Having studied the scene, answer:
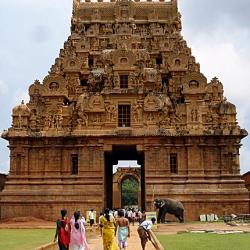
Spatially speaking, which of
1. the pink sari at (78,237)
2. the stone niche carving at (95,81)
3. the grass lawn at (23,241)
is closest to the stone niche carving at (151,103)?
the stone niche carving at (95,81)

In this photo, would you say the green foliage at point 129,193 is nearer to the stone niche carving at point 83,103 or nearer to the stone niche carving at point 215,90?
the stone niche carving at point 215,90

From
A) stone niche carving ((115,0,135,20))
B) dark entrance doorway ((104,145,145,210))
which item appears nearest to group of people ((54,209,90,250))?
dark entrance doorway ((104,145,145,210))

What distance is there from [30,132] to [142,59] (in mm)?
12340

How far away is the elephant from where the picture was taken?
34.1m

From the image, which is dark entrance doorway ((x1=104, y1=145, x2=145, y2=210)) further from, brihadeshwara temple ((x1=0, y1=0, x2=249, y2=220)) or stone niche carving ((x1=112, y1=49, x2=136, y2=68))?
stone niche carving ((x1=112, y1=49, x2=136, y2=68))

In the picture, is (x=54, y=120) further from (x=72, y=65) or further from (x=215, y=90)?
(x=215, y=90)

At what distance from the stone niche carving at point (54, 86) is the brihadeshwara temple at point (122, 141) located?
0.09 metres

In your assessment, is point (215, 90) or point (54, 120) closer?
point (54, 120)

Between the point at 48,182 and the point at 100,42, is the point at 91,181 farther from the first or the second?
the point at 100,42

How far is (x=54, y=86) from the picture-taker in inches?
1618

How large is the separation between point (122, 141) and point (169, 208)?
736cm

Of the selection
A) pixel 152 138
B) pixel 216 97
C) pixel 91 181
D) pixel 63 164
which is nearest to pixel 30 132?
pixel 63 164

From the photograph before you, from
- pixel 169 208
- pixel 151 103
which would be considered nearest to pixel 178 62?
pixel 151 103

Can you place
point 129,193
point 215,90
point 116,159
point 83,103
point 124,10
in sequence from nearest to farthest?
point 83,103 < point 215,90 < point 116,159 < point 124,10 < point 129,193
